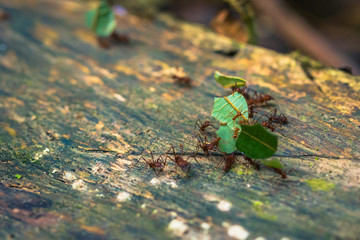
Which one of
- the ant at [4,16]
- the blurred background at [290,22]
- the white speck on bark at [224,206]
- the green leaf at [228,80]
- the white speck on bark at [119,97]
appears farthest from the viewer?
Result: the ant at [4,16]

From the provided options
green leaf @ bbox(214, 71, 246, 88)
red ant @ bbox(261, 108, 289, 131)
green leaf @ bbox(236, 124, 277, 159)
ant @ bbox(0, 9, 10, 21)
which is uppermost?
green leaf @ bbox(214, 71, 246, 88)

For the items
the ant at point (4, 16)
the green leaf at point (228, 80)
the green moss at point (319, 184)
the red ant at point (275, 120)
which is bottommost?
the ant at point (4, 16)

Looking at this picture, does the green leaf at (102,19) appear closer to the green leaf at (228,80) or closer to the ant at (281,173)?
the green leaf at (228,80)

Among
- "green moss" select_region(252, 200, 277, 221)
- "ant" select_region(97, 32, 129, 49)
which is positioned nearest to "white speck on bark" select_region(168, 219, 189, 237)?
"green moss" select_region(252, 200, 277, 221)

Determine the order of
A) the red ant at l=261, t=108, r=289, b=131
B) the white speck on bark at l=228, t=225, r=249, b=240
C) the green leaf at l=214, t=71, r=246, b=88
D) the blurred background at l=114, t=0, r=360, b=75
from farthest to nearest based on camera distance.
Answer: the blurred background at l=114, t=0, r=360, b=75 → the green leaf at l=214, t=71, r=246, b=88 → the red ant at l=261, t=108, r=289, b=131 → the white speck on bark at l=228, t=225, r=249, b=240

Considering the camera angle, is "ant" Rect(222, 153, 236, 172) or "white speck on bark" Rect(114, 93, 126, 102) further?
"white speck on bark" Rect(114, 93, 126, 102)

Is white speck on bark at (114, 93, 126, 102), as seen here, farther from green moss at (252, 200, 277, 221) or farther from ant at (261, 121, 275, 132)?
green moss at (252, 200, 277, 221)

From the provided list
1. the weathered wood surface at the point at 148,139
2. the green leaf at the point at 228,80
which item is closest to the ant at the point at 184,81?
the weathered wood surface at the point at 148,139

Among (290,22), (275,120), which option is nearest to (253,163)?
(275,120)
